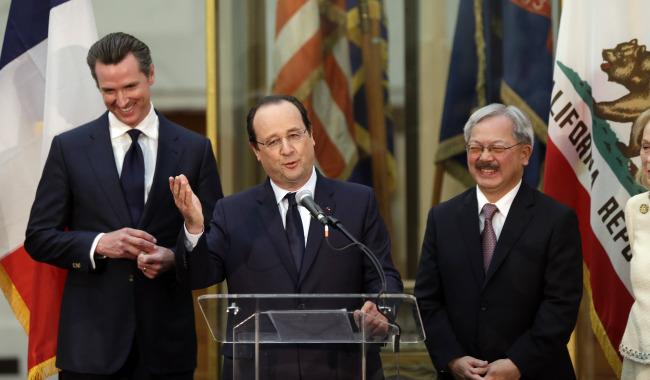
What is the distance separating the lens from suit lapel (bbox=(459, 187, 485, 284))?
3180 mm

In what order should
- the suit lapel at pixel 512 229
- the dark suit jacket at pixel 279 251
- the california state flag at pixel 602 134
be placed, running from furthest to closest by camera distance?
the california state flag at pixel 602 134 < the suit lapel at pixel 512 229 < the dark suit jacket at pixel 279 251

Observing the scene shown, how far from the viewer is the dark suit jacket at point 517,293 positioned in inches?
121

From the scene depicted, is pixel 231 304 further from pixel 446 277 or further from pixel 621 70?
pixel 621 70

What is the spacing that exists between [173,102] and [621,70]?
254 centimetres

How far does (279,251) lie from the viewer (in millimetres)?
2861

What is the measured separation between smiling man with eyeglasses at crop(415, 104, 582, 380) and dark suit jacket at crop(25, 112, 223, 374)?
3.23 feet

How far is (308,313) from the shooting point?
7.57 ft

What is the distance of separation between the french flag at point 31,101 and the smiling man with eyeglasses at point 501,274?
1.84m

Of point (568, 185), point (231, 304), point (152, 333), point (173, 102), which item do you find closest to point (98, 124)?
point (152, 333)

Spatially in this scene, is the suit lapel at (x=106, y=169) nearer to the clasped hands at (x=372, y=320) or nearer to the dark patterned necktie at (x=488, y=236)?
the clasped hands at (x=372, y=320)

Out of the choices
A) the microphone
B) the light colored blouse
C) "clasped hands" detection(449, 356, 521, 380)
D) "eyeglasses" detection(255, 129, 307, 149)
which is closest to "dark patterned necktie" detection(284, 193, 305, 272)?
"eyeglasses" detection(255, 129, 307, 149)

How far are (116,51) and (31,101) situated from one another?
107cm

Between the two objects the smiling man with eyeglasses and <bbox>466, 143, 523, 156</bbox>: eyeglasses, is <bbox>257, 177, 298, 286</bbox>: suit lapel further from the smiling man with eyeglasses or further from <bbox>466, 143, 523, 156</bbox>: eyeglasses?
<bbox>466, 143, 523, 156</bbox>: eyeglasses

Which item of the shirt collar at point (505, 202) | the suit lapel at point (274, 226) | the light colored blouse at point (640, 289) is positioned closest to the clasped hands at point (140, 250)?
the suit lapel at point (274, 226)
